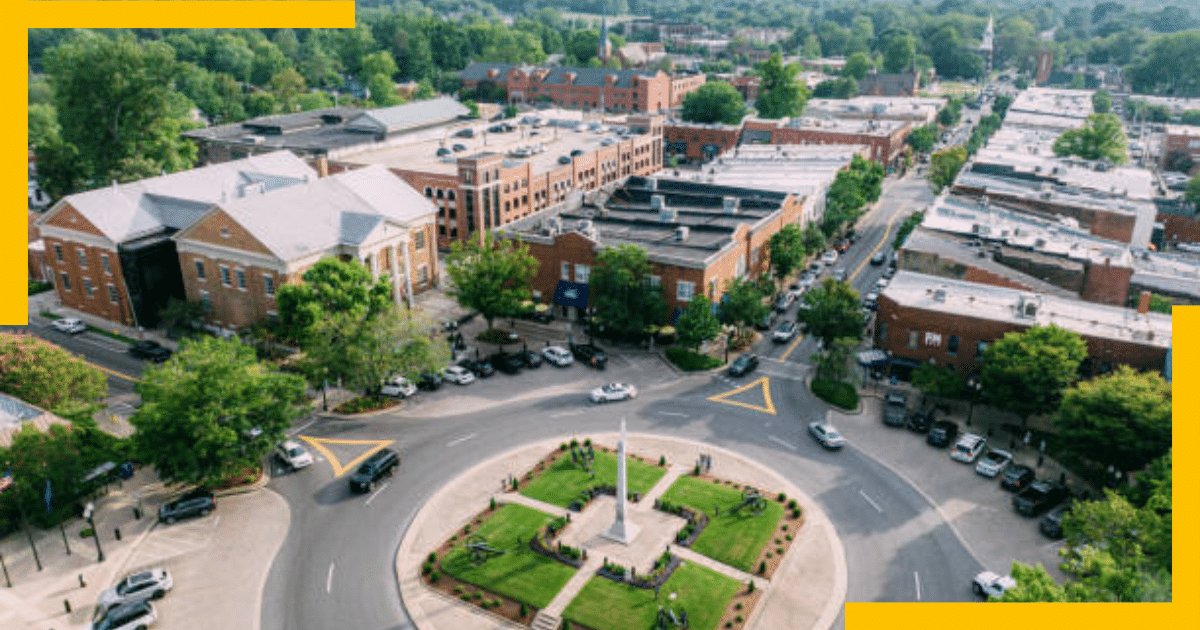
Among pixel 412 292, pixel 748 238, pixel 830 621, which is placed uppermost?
pixel 748 238

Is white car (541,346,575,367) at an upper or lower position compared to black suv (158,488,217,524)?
upper

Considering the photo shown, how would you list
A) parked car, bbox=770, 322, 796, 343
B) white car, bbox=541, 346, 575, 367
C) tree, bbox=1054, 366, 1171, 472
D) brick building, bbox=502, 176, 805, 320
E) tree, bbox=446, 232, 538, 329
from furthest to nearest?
1. parked car, bbox=770, 322, 796, 343
2. brick building, bbox=502, 176, 805, 320
3. tree, bbox=446, 232, 538, 329
4. white car, bbox=541, 346, 575, 367
5. tree, bbox=1054, 366, 1171, 472

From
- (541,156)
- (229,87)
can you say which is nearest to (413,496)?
(541,156)

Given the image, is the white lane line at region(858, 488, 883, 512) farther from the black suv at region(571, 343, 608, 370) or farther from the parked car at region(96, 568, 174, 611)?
the parked car at region(96, 568, 174, 611)

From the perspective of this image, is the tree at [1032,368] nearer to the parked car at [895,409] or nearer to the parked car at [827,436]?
the parked car at [895,409]

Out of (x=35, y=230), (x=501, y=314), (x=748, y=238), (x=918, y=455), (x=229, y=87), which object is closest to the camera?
(x=918, y=455)

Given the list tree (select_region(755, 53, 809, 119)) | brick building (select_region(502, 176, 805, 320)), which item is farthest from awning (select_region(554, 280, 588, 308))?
tree (select_region(755, 53, 809, 119))

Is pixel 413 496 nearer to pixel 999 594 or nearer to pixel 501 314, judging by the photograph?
pixel 501 314

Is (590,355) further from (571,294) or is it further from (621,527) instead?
(621,527)
